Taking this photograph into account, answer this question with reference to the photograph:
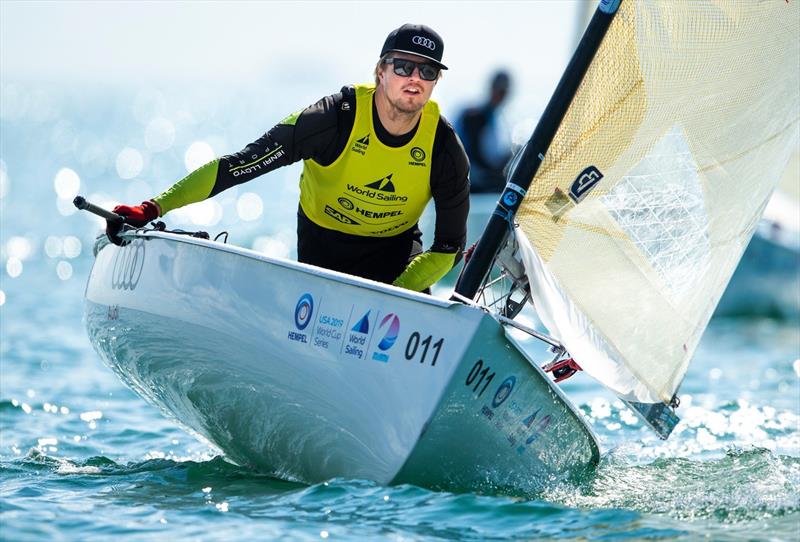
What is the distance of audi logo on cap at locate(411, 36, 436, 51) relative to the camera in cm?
454

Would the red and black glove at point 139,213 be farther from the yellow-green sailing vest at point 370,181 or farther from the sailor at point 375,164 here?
the yellow-green sailing vest at point 370,181

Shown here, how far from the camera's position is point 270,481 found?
15.4 feet

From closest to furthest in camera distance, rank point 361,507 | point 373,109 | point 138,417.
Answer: point 361,507, point 373,109, point 138,417

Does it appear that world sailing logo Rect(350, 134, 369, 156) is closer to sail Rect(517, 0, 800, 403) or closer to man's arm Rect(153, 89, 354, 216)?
man's arm Rect(153, 89, 354, 216)

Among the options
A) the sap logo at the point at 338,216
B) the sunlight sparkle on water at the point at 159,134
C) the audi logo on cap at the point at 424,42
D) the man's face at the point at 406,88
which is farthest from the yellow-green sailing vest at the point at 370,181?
the sunlight sparkle on water at the point at 159,134

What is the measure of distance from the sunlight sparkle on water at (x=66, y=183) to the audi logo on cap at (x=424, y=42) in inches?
947

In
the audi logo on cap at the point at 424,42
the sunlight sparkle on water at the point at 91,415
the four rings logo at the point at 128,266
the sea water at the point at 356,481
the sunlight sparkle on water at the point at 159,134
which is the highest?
the sunlight sparkle on water at the point at 159,134

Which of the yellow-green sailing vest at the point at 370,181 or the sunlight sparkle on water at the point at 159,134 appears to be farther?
the sunlight sparkle on water at the point at 159,134

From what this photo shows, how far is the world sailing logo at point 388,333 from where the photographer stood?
3.94m

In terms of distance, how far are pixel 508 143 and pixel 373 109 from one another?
26.8ft

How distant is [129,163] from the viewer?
42.2 metres

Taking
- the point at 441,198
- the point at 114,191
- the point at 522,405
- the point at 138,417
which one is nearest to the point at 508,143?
the point at 138,417

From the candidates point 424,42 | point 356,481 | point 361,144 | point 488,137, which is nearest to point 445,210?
point 361,144

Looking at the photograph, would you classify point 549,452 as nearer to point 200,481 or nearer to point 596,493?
point 596,493
